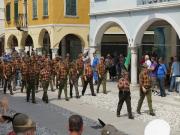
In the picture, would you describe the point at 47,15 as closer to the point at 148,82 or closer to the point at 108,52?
the point at 108,52

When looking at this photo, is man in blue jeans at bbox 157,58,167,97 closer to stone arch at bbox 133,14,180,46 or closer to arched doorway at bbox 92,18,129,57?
stone arch at bbox 133,14,180,46

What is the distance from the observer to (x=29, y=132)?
4.48 m

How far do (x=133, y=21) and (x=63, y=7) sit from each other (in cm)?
968

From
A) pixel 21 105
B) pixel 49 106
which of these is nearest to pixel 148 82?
pixel 49 106

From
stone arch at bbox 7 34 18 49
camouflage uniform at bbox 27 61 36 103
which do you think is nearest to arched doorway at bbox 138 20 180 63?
camouflage uniform at bbox 27 61 36 103

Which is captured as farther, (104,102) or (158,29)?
(158,29)

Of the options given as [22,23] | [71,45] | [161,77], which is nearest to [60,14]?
[71,45]

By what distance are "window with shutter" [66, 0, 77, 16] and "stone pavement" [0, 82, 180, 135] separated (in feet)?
37.7

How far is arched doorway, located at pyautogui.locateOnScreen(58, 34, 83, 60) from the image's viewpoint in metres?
33.7

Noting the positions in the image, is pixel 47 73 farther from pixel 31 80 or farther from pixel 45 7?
pixel 45 7

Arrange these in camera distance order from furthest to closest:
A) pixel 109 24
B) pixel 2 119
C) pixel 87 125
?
1. pixel 109 24
2. pixel 87 125
3. pixel 2 119

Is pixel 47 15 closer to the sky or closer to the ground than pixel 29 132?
closer to the sky

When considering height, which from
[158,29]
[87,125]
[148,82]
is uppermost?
Answer: [158,29]

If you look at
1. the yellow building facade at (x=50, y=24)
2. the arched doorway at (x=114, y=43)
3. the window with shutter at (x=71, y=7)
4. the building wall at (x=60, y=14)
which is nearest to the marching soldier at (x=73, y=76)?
the arched doorway at (x=114, y=43)
